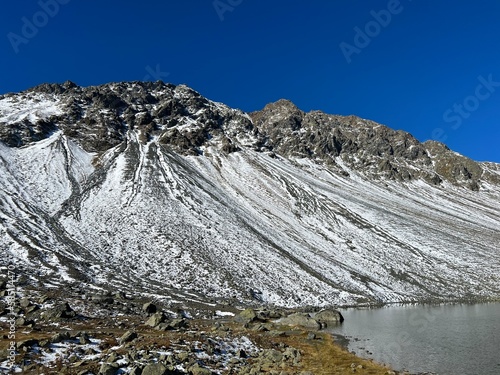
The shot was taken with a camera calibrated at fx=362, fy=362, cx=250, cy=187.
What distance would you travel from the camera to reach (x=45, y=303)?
1304 inches

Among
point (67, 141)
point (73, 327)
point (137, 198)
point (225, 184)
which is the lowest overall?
point (73, 327)

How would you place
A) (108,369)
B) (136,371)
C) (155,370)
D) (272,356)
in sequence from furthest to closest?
1. (272,356)
2. (136,371)
3. (155,370)
4. (108,369)

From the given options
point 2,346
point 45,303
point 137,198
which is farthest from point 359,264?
point 2,346

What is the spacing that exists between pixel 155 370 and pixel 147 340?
7320 mm

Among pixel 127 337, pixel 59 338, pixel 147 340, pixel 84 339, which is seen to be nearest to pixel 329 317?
pixel 147 340

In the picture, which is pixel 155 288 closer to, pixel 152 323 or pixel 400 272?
pixel 152 323

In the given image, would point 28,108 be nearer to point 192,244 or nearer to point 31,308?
point 192,244

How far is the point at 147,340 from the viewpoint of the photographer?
950 inches

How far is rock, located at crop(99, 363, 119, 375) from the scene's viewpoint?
1698cm

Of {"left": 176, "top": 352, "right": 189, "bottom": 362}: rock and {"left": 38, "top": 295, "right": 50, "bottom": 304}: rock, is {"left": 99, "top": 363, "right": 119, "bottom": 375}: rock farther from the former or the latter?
{"left": 38, "top": 295, "right": 50, "bottom": 304}: rock

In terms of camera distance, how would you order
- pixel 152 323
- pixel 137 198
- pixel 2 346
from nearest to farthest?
pixel 2 346 < pixel 152 323 < pixel 137 198

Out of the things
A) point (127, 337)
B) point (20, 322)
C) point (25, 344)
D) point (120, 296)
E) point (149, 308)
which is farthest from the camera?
point (120, 296)

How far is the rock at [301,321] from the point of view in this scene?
39844 millimetres

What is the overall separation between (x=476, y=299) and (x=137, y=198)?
73.8 m
